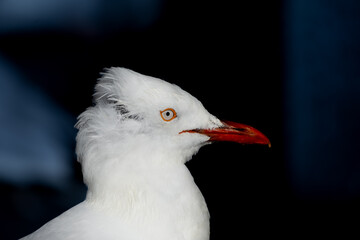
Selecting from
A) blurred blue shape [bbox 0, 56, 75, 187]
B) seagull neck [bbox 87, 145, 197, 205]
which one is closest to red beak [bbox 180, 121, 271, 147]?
seagull neck [bbox 87, 145, 197, 205]

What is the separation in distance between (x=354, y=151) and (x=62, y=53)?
151 centimetres

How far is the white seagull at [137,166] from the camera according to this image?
1307mm

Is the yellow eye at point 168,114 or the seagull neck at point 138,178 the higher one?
the yellow eye at point 168,114

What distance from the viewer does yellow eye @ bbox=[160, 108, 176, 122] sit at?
4.40ft

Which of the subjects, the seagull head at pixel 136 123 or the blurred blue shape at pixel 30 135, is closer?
the seagull head at pixel 136 123

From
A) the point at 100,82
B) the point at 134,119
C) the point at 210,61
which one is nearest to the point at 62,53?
the point at 210,61

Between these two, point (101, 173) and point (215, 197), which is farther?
point (215, 197)

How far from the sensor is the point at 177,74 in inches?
84.9

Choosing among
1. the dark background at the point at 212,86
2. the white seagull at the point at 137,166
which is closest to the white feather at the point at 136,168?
the white seagull at the point at 137,166

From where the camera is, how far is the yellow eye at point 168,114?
134 cm

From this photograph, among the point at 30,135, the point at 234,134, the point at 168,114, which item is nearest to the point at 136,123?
the point at 168,114

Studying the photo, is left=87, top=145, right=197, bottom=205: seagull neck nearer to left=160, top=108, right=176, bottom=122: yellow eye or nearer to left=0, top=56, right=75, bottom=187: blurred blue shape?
left=160, top=108, right=176, bottom=122: yellow eye

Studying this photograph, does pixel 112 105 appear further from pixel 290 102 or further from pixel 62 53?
pixel 290 102

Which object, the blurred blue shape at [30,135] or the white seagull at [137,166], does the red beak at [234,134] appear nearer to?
the white seagull at [137,166]
